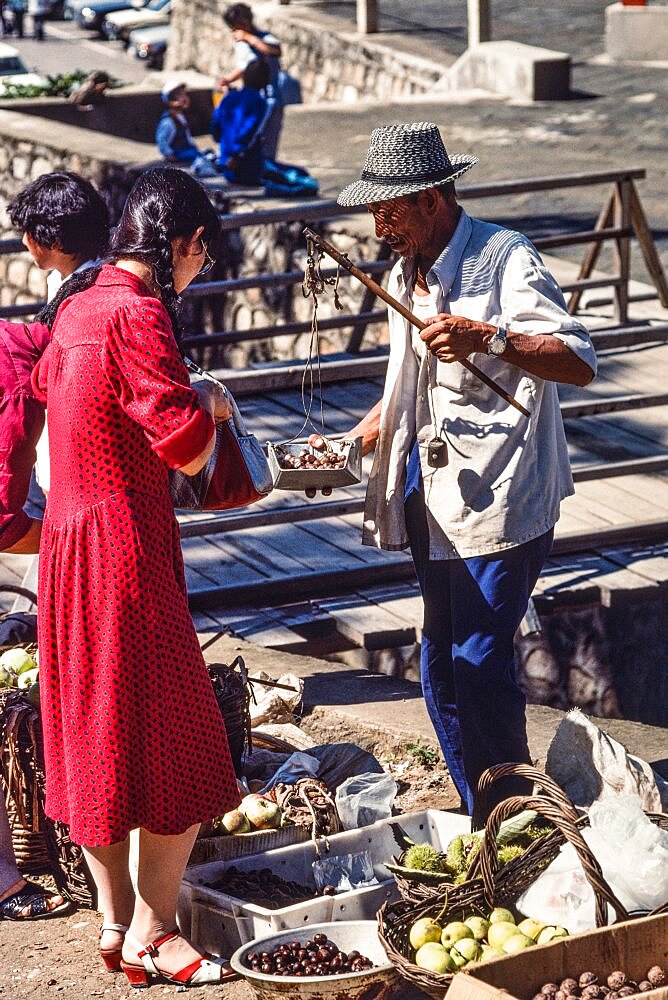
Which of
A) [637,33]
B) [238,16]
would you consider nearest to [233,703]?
[238,16]

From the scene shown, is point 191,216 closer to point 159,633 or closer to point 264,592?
point 159,633

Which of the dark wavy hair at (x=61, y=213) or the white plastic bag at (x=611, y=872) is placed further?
the dark wavy hair at (x=61, y=213)

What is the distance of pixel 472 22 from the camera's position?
1777 cm

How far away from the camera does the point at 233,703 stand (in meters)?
4.38

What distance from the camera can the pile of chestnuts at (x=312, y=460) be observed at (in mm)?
4254

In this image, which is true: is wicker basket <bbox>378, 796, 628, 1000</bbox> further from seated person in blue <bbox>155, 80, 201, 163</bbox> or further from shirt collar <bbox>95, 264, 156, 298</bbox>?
seated person in blue <bbox>155, 80, 201, 163</bbox>

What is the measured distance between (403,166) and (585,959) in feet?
6.32

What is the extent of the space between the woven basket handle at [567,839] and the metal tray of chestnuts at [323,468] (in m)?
1.03

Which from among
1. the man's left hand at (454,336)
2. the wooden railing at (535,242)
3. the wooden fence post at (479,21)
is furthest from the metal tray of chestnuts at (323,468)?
the wooden fence post at (479,21)

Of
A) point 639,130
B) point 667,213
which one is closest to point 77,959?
point 667,213

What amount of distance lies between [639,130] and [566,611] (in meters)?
10.5

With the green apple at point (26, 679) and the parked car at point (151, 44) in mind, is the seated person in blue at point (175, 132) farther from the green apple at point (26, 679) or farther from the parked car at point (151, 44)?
the parked car at point (151, 44)

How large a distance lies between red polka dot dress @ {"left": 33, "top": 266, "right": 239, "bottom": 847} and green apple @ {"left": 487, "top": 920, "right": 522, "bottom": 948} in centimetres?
73

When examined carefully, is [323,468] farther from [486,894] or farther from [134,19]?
[134,19]
